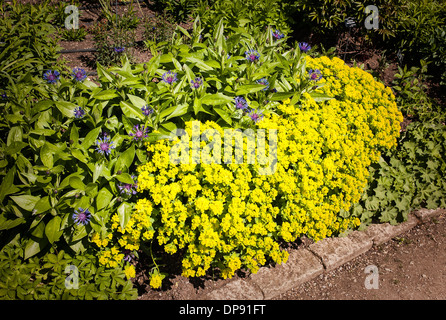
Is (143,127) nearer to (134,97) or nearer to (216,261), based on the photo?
(134,97)

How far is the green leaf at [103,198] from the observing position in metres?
2.23

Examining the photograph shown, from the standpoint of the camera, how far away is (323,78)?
125 inches

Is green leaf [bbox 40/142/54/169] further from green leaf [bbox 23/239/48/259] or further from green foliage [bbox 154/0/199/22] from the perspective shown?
green foliage [bbox 154/0/199/22]

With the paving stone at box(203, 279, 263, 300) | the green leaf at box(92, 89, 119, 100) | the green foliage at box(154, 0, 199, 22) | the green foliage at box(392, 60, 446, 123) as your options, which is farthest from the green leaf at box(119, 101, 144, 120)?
the green foliage at box(392, 60, 446, 123)

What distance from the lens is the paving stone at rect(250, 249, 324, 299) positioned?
2.64 meters

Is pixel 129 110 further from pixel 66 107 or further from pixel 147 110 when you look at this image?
pixel 66 107

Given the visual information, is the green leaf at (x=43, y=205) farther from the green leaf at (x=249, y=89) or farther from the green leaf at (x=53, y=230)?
the green leaf at (x=249, y=89)

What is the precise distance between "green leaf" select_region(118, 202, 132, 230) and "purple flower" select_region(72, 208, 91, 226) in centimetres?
19

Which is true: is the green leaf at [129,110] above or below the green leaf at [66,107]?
above

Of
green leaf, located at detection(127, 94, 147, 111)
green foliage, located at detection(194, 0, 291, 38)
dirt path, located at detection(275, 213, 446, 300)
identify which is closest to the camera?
green leaf, located at detection(127, 94, 147, 111)

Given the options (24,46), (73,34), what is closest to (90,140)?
(24,46)

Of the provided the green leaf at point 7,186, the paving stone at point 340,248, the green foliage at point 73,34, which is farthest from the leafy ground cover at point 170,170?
the green foliage at point 73,34

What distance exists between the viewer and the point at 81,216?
211cm

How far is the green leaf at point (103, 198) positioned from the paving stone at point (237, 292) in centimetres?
103
